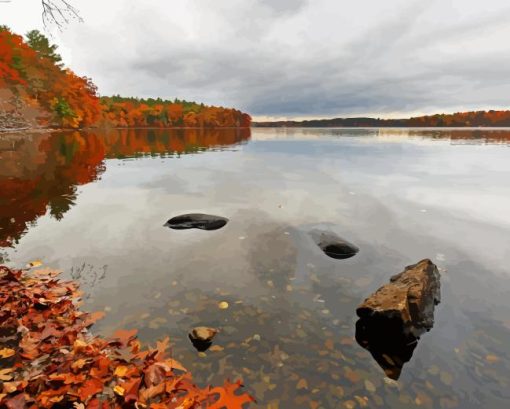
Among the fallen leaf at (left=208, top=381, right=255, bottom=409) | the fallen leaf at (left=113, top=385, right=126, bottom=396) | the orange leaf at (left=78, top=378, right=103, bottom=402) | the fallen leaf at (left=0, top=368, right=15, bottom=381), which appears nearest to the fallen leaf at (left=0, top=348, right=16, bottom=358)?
the fallen leaf at (left=0, top=368, right=15, bottom=381)

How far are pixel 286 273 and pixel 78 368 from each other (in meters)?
6.24

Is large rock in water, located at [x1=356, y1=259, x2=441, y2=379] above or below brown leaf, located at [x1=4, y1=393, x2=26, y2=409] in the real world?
below

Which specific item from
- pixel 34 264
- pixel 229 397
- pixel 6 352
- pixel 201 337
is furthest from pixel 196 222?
pixel 229 397

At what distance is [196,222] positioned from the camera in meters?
14.0

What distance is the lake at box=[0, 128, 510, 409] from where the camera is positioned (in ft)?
19.0

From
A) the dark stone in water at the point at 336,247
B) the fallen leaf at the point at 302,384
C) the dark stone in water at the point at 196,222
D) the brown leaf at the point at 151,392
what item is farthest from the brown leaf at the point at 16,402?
the dark stone in water at the point at 196,222

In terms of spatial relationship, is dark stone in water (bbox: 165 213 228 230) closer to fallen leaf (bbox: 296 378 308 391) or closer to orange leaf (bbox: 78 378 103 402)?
fallen leaf (bbox: 296 378 308 391)

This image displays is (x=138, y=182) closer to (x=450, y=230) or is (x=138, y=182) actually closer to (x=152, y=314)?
(x=152, y=314)

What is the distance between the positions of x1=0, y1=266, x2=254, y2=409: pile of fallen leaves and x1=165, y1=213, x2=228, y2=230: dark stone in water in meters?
6.97

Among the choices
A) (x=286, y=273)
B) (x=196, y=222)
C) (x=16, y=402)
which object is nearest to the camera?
(x=16, y=402)

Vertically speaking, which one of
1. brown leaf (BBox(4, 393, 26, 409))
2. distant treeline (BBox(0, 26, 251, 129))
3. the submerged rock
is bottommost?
the submerged rock

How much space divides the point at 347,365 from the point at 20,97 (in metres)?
90.3

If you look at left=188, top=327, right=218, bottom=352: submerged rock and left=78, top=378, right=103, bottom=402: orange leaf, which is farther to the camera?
left=188, top=327, right=218, bottom=352: submerged rock

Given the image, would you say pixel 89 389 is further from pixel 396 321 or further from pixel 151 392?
pixel 396 321
